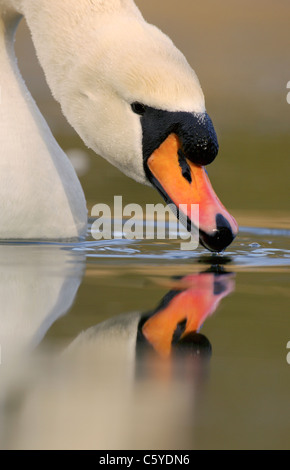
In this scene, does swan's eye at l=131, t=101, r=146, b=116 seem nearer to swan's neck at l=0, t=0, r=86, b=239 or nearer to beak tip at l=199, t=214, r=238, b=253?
beak tip at l=199, t=214, r=238, b=253

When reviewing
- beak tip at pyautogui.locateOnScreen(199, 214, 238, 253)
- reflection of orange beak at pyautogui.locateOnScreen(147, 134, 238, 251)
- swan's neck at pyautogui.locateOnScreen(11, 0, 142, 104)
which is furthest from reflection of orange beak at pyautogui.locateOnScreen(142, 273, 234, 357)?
swan's neck at pyautogui.locateOnScreen(11, 0, 142, 104)

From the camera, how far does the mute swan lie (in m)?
3.94

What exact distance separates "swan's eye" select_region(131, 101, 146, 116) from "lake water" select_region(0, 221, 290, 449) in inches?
23.7

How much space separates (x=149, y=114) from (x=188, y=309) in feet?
2.87

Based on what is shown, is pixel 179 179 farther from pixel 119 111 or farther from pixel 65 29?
pixel 65 29

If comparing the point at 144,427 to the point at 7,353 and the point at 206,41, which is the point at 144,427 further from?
the point at 206,41

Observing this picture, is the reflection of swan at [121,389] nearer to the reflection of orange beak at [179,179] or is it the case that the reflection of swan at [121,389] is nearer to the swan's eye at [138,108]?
the reflection of orange beak at [179,179]

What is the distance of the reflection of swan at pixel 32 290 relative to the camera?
10.4ft

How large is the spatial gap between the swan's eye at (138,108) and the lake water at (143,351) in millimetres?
603

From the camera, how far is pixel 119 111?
419 cm

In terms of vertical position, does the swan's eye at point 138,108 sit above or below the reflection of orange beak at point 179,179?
above

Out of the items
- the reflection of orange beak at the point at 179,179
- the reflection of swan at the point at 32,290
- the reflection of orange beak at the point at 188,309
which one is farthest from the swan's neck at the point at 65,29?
the reflection of orange beak at the point at 188,309

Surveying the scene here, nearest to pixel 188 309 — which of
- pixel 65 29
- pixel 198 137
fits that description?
pixel 198 137
